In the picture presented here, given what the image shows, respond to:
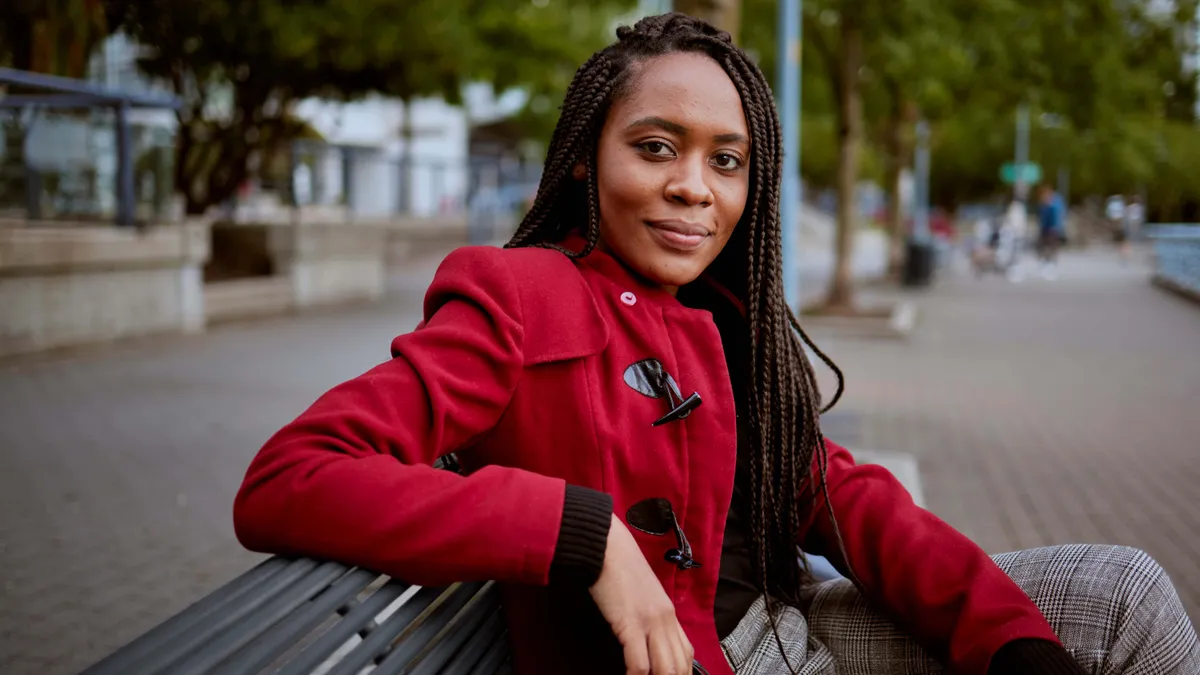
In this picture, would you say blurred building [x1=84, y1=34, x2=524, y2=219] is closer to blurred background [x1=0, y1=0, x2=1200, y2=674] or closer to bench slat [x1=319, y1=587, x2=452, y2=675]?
blurred background [x1=0, y1=0, x2=1200, y2=674]

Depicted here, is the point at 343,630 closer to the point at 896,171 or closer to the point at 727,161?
the point at 727,161

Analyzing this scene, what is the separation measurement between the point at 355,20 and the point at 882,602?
38.4 ft

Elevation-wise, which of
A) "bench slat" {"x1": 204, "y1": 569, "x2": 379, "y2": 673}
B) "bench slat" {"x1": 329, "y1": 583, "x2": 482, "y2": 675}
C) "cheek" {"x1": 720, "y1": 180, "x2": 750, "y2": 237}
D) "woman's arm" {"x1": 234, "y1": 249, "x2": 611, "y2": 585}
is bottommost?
"bench slat" {"x1": 329, "y1": 583, "x2": 482, "y2": 675}

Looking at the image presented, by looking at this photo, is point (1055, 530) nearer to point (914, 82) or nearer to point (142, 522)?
point (142, 522)

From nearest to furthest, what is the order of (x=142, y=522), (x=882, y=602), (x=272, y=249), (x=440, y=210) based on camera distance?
(x=882, y=602) < (x=142, y=522) < (x=272, y=249) < (x=440, y=210)

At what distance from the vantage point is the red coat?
1.43 m

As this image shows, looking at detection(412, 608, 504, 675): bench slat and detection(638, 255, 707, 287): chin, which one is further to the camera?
detection(638, 255, 707, 287): chin

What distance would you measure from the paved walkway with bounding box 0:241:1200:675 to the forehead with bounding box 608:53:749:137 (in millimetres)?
2703

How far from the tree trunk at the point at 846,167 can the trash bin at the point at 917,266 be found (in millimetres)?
6425

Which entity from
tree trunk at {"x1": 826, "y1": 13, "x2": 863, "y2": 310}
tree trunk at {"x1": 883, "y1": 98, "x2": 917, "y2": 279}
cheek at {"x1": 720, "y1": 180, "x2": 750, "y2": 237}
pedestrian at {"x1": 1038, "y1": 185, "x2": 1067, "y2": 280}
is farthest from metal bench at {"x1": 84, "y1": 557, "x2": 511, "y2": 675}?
pedestrian at {"x1": 1038, "y1": 185, "x2": 1067, "y2": 280}

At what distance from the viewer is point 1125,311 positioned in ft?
54.3

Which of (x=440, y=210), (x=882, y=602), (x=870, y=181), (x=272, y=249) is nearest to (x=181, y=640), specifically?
(x=882, y=602)

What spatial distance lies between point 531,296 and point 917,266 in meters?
19.5

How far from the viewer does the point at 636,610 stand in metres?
1.53
